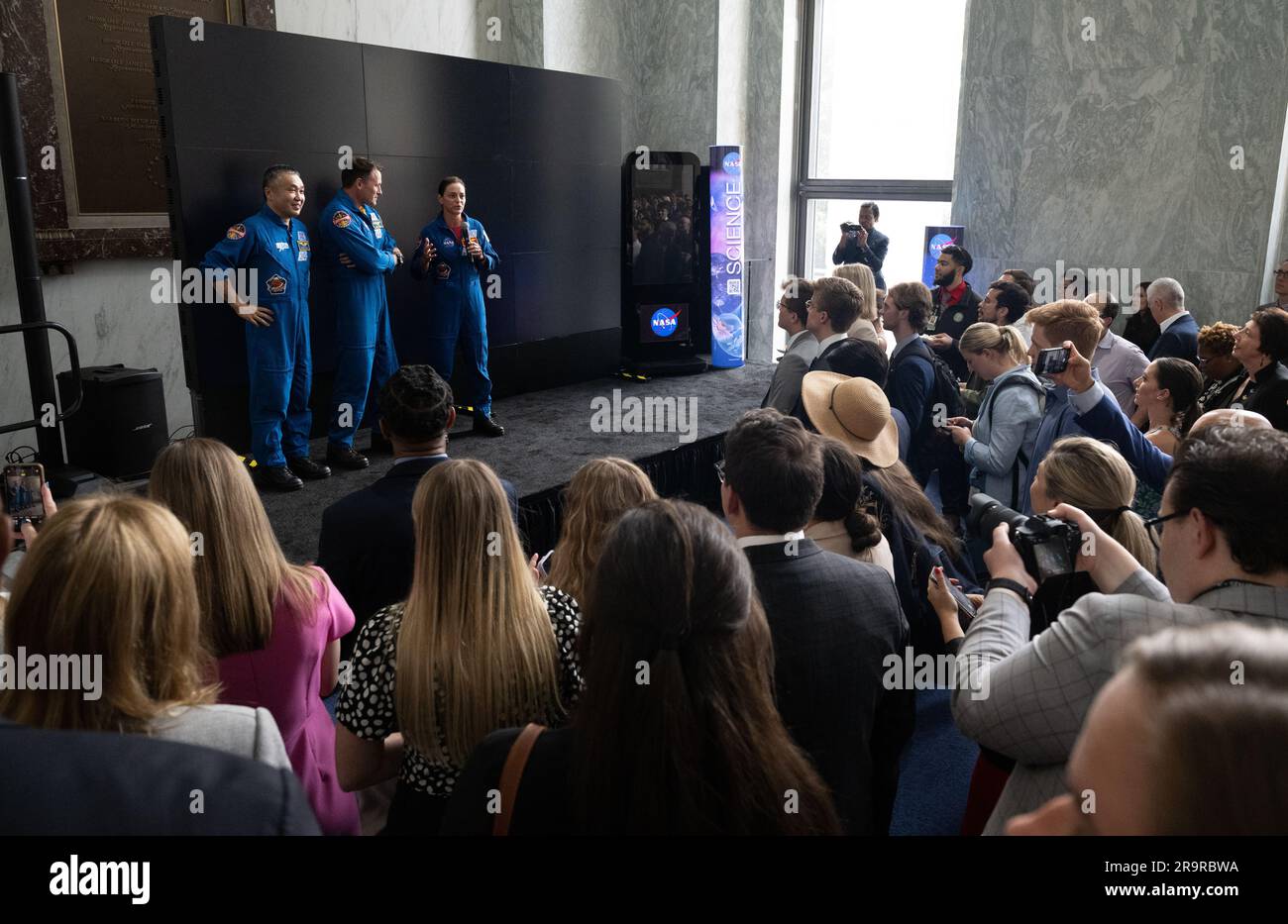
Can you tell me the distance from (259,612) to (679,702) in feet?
3.15

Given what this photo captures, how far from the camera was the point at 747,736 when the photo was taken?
3.52 ft

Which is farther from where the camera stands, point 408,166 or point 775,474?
point 408,166

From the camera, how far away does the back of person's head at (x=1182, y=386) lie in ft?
10.5

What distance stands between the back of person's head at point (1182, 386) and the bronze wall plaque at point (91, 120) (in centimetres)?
479

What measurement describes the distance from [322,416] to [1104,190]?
5.40m

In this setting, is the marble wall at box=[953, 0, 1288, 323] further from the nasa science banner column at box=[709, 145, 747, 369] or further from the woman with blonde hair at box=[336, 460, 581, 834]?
the woman with blonde hair at box=[336, 460, 581, 834]

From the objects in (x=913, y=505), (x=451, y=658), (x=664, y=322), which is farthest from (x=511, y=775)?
(x=664, y=322)

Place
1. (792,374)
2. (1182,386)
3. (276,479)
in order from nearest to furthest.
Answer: (1182,386)
(792,374)
(276,479)

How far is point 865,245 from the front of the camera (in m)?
7.54

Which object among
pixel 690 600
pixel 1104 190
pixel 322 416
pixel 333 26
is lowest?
pixel 322 416

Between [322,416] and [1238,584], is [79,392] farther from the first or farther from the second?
[1238,584]

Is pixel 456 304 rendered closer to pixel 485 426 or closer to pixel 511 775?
pixel 485 426

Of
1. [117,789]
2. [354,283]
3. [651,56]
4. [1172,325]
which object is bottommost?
[1172,325]

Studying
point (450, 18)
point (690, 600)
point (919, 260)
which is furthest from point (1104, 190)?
point (690, 600)
